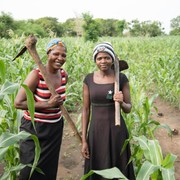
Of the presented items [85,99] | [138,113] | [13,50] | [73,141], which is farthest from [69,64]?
[85,99]

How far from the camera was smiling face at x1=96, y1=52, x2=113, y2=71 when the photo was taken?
5.26 ft

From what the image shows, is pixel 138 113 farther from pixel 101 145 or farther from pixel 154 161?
pixel 154 161

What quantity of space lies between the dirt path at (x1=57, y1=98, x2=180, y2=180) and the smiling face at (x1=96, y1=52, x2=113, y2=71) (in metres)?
1.37

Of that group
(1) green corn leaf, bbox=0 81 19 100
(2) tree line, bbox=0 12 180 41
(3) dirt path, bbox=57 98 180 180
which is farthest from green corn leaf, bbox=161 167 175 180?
(2) tree line, bbox=0 12 180 41

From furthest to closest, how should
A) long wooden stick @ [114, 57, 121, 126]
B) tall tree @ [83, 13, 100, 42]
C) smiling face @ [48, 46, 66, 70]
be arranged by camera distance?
tall tree @ [83, 13, 100, 42]
smiling face @ [48, 46, 66, 70]
long wooden stick @ [114, 57, 121, 126]

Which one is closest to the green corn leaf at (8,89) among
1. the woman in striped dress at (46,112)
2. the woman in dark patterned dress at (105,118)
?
the woman in striped dress at (46,112)

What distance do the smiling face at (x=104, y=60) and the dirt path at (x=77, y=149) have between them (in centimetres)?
137

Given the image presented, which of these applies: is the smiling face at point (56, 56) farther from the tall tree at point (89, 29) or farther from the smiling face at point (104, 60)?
the tall tree at point (89, 29)

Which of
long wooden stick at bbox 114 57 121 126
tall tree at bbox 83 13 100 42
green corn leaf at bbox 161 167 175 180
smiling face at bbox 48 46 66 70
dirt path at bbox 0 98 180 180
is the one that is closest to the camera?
green corn leaf at bbox 161 167 175 180

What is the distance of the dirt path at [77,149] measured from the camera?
255 cm

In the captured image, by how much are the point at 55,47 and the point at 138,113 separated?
1392 mm

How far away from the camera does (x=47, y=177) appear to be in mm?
1756

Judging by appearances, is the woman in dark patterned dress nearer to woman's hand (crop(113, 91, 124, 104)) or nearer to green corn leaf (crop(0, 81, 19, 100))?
woman's hand (crop(113, 91, 124, 104))

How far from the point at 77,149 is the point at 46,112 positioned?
156cm
